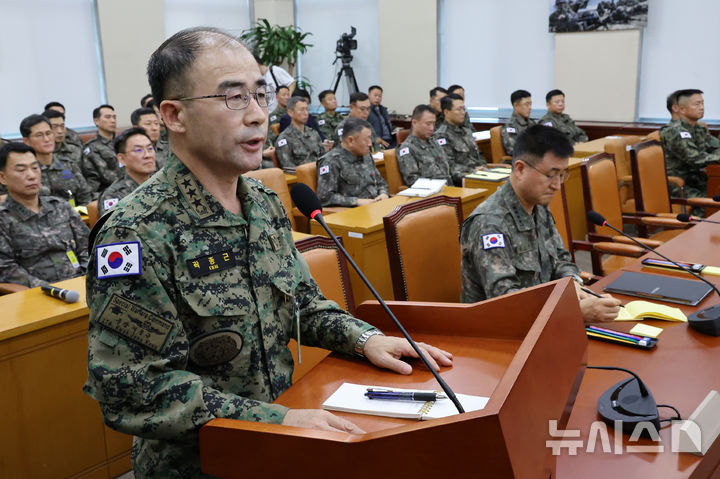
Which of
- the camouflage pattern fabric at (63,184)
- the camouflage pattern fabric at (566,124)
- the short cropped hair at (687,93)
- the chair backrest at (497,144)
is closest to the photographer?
the camouflage pattern fabric at (63,184)

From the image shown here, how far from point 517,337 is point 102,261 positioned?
2.49 feet

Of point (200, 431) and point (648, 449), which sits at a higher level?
point (200, 431)

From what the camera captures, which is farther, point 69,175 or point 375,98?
point 375,98

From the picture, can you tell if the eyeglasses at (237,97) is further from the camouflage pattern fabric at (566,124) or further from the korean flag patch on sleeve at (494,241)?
the camouflage pattern fabric at (566,124)

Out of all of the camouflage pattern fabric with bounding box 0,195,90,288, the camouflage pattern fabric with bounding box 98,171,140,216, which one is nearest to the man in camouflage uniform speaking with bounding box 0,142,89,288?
the camouflage pattern fabric with bounding box 0,195,90,288

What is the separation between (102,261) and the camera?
945mm

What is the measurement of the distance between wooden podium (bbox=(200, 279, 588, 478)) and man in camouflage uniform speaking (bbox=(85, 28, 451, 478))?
6 centimetres

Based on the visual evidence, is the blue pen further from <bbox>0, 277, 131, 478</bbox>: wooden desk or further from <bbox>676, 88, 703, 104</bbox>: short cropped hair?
<bbox>676, 88, 703, 104</bbox>: short cropped hair

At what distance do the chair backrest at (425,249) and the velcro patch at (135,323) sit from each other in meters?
1.19

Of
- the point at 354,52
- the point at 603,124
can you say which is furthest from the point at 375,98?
the point at 603,124

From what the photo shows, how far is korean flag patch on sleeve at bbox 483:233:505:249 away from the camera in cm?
203

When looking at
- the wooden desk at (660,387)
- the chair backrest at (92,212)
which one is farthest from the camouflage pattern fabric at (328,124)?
the wooden desk at (660,387)

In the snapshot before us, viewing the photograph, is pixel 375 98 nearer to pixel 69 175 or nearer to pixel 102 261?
pixel 69 175

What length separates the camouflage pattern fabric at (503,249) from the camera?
2.01 m
